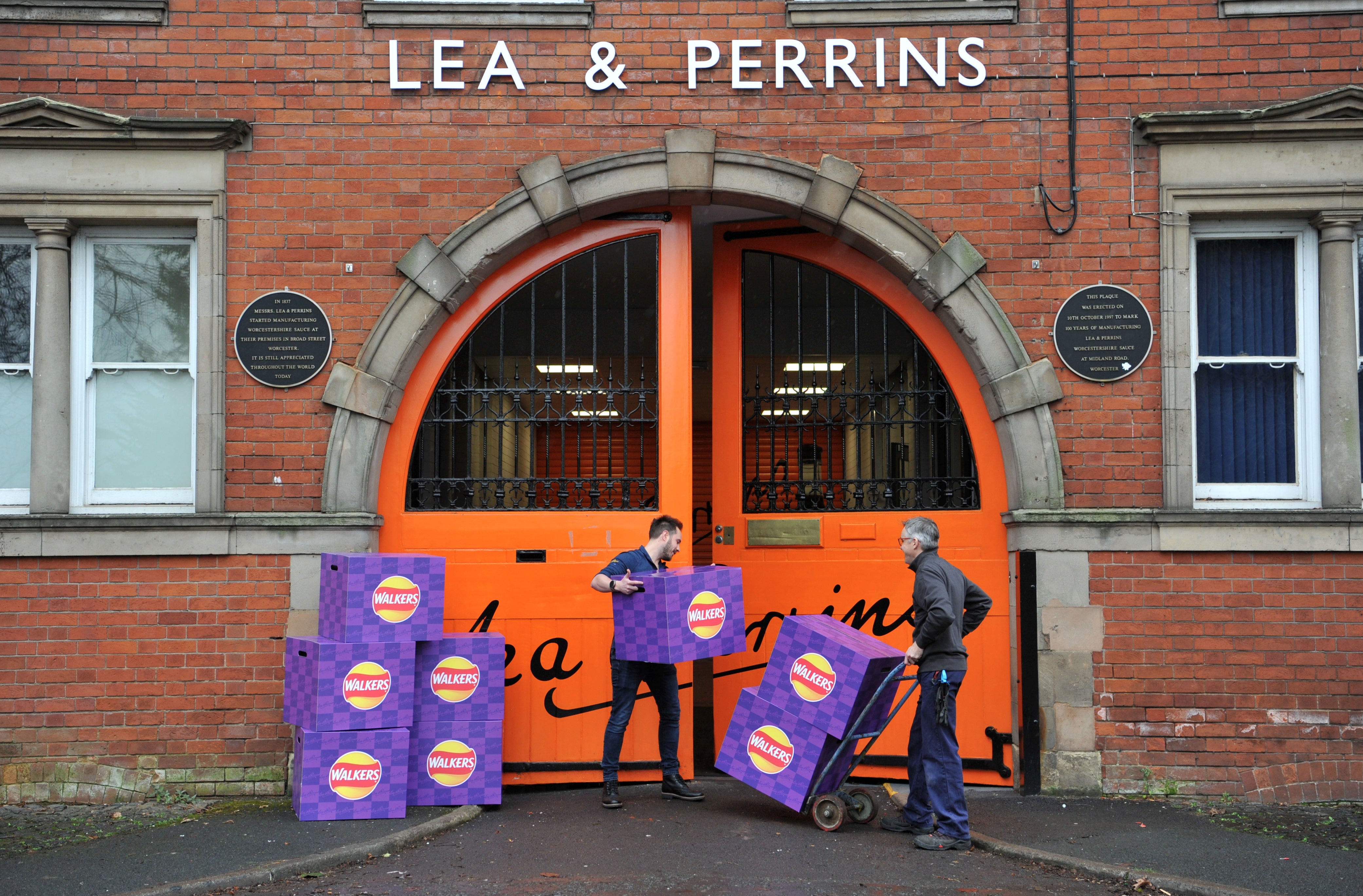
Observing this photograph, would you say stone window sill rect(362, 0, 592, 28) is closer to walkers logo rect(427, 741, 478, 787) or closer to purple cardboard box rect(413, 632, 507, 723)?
purple cardboard box rect(413, 632, 507, 723)

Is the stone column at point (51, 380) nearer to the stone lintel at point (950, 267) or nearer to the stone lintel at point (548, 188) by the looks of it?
the stone lintel at point (548, 188)

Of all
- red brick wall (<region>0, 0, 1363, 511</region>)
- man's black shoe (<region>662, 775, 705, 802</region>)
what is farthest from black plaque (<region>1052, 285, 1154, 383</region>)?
man's black shoe (<region>662, 775, 705, 802</region>)

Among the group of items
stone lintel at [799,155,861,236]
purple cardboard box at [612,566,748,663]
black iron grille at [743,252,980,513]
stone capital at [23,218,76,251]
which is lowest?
purple cardboard box at [612,566,748,663]

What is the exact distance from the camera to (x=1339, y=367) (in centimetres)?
702

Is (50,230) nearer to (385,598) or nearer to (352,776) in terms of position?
(385,598)

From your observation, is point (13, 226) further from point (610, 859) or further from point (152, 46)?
point (610, 859)

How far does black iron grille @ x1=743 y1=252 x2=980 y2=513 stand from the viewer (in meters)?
7.43

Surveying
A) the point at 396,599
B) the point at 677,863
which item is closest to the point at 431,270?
the point at 396,599

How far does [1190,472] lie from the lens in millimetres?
7043

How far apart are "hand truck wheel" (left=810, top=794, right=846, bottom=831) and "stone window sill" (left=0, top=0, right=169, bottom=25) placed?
246 inches

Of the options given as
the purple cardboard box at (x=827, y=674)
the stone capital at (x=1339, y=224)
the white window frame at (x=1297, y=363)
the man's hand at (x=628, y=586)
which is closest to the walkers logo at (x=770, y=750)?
the purple cardboard box at (x=827, y=674)

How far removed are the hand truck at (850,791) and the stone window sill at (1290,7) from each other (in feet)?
15.6

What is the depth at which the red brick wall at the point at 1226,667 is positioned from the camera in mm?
6852

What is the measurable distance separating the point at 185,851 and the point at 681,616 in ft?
9.15
